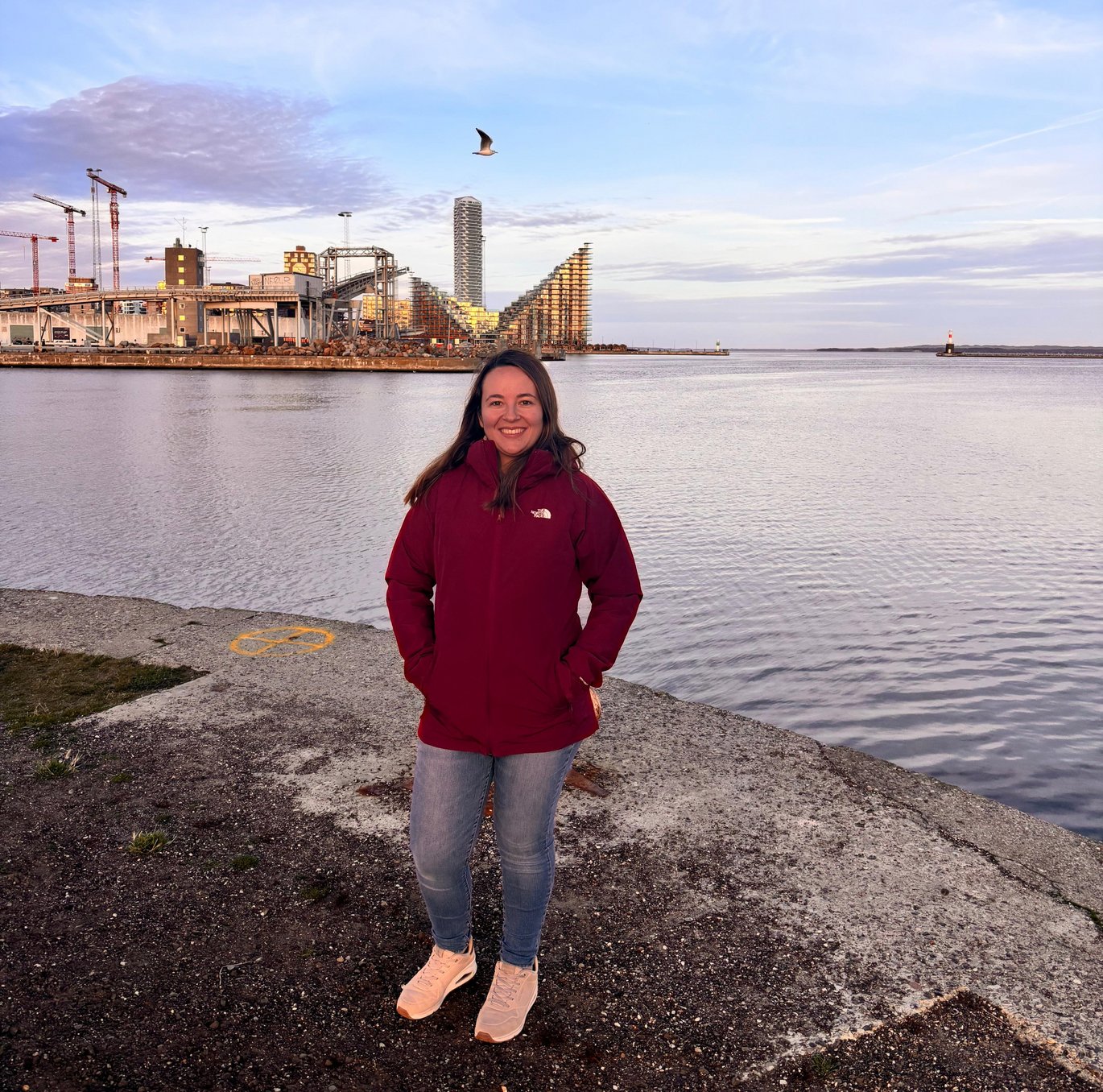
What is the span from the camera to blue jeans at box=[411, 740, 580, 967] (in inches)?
124

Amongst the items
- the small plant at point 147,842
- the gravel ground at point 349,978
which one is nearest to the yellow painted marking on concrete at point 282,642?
the gravel ground at point 349,978

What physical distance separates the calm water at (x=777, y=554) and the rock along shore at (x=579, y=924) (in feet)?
10.9

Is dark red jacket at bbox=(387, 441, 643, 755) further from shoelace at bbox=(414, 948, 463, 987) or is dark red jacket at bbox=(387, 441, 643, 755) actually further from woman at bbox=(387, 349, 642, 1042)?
shoelace at bbox=(414, 948, 463, 987)

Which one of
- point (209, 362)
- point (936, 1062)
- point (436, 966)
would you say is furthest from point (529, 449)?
point (209, 362)

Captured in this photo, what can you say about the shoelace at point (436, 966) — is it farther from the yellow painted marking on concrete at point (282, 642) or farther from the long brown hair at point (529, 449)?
the yellow painted marking on concrete at point (282, 642)

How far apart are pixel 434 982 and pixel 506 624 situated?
1.49m

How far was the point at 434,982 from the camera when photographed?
350 centimetres

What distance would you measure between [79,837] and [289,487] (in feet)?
63.8

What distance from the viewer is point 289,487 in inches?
923

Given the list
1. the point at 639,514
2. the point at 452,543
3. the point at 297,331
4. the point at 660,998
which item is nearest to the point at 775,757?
the point at 660,998

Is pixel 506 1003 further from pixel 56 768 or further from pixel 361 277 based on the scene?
pixel 361 277

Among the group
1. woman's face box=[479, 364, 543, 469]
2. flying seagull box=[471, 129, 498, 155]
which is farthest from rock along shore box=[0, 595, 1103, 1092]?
flying seagull box=[471, 129, 498, 155]

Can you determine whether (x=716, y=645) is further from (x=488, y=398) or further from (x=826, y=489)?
(x=826, y=489)

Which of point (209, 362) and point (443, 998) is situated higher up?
point (209, 362)
